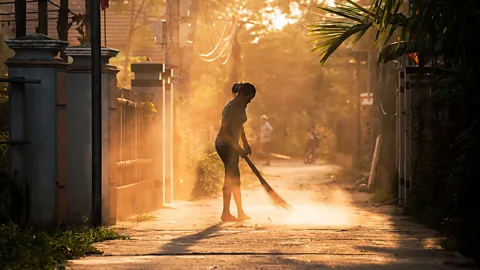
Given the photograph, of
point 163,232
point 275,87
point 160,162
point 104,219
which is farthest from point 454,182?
point 275,87

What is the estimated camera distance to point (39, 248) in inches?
350

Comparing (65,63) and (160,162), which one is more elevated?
(65,63)

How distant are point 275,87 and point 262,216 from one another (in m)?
41.8

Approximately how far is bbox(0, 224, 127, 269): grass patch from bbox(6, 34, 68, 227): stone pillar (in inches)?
44.7

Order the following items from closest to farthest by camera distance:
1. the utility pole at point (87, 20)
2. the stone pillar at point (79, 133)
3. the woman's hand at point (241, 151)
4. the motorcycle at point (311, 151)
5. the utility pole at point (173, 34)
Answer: the stone pillar at point (79, 133) → the woman's hand at point (241, 151) → the utility pole at point (87, 20) → the utility pole at point (173, 34) → the motorcycle at point (311, 151)

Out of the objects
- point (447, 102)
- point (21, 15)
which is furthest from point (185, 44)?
point (447, 102)

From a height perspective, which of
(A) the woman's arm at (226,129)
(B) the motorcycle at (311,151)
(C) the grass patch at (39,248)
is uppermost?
(A) the woman's arm at (226,129)

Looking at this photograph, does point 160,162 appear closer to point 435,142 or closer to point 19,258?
point 435,142

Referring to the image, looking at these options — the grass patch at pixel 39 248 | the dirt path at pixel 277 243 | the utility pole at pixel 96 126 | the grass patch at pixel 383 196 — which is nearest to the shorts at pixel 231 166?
the dirt path at pixel 277 243

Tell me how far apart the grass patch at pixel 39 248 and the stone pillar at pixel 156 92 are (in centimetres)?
624

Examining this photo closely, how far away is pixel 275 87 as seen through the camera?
185 ft

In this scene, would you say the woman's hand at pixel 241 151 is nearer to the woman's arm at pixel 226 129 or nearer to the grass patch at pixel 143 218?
the woman's arm at pixel 226 129

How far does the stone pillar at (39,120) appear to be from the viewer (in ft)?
37.7

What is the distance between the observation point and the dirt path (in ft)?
27.7
